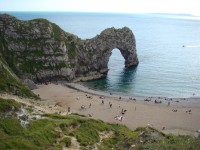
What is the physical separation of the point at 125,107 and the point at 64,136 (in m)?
42.5

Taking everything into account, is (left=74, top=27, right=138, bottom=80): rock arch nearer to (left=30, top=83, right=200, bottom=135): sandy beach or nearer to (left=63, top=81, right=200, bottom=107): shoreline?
(left=63, top=81, right=200, bottom=107): shoreline

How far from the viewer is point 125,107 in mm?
82625

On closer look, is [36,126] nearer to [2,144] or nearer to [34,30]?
[2,144]

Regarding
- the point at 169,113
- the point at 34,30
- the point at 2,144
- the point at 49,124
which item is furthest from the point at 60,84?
the point at 2,144

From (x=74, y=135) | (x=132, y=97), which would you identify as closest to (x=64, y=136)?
(x=74, y=135)

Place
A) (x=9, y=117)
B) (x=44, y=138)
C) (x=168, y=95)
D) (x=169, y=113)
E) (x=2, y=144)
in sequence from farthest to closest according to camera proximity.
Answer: (x=168, y=95) < (x=169, y=113) < (x=9, y=117) < (x=44, y=138) < (x=2, y=144)

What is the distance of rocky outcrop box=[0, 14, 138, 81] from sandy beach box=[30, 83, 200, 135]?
6.65 metres

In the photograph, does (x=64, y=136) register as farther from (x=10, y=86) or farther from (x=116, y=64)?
(x=116, y=64)

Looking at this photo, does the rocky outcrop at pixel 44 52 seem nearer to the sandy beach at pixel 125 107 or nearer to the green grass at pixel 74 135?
the sandy beach at pixel 125 107

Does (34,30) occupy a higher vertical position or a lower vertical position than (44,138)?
higher

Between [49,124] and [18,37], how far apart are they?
65.3 meters

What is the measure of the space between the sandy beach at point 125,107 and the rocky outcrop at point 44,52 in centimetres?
665

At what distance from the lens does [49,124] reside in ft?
143

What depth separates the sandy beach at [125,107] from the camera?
71.8 m
